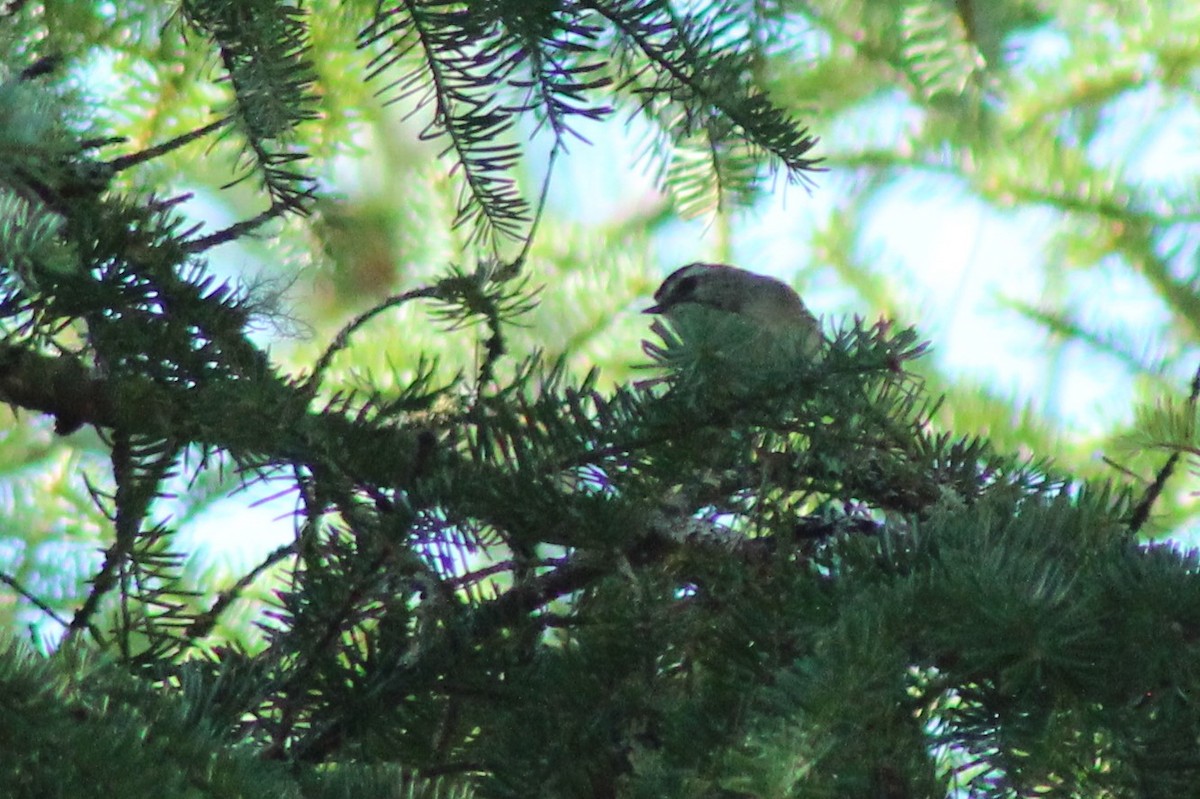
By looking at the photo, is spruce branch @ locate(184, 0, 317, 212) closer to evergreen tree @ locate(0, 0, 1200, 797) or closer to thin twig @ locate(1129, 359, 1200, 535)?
evergreen tree @ locate(0, 0, 1200, 797)

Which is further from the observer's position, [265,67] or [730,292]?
[730,292]

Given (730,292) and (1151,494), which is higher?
(730,292)

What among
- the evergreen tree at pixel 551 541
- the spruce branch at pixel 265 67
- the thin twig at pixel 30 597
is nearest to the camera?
the evergreen tree at pixel 551 541

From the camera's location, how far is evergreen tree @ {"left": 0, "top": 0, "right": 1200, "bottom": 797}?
63 cm

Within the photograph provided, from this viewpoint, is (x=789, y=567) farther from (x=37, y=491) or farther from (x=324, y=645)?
(x=37, y=491)

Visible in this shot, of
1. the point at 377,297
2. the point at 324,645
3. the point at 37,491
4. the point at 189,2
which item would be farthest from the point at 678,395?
the point at 37,491

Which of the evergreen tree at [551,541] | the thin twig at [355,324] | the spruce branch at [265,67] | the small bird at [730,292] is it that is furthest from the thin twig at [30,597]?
the small bird at [730,292]

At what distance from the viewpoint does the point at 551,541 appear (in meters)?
0.84

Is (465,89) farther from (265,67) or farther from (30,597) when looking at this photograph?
(30,597)

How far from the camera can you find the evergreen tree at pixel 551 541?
2.08 feet

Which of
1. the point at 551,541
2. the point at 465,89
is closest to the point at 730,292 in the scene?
the point at 465,89

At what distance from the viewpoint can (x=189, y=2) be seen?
3.42 feet

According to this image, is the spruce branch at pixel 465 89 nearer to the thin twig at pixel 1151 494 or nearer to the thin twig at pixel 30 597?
the thin twig at pixel 30 597

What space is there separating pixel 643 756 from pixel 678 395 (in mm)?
226
